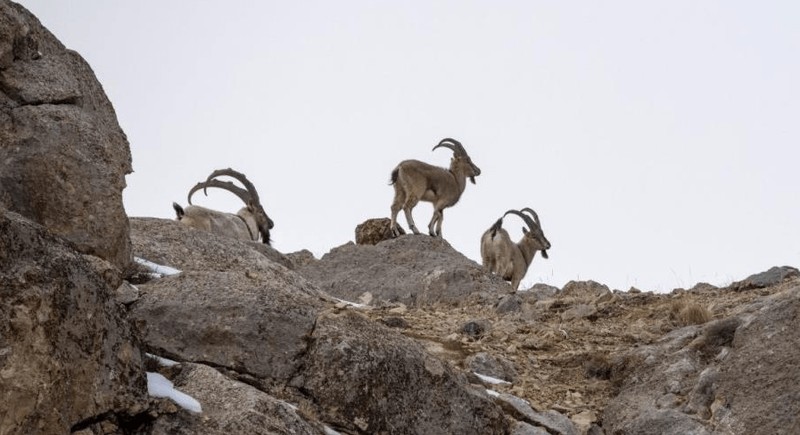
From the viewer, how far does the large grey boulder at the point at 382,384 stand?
6.56 metres

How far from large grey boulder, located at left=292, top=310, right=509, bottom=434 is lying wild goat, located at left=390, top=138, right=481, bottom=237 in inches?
525

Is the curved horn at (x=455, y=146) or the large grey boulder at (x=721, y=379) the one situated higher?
the curved horn at (x=455, y=146)

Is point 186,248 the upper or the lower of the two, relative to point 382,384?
upper

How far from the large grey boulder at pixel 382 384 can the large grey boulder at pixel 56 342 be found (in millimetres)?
1333

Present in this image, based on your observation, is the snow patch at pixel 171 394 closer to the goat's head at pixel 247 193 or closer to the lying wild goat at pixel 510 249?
the lying wild goat at pixel 510 249

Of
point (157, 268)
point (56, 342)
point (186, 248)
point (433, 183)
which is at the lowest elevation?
point (56, 342)

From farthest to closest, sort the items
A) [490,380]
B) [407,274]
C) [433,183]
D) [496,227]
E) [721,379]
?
[433,183] < [496,227] < [407,274] < [490,380] < [721,379]

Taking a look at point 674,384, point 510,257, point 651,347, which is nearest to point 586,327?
point 651,347

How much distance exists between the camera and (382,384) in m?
6.71

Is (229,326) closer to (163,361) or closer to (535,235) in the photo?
(163,361)

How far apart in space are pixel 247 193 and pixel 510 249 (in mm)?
5473

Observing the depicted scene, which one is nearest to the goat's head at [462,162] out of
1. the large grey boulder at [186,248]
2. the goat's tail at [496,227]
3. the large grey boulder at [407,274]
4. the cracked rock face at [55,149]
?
the goat's tail at [496,227]

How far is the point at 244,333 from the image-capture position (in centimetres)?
666

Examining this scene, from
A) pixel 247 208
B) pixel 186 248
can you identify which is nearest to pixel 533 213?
pixel 247 208
